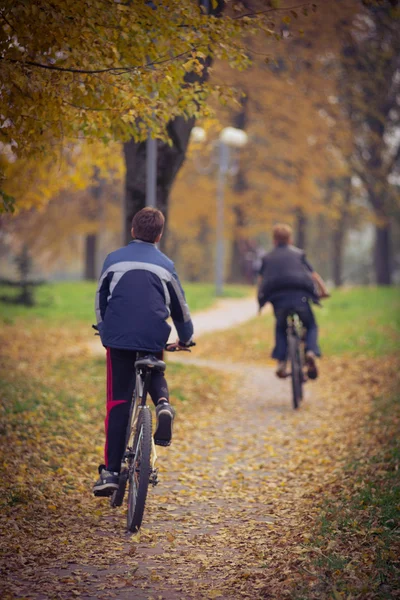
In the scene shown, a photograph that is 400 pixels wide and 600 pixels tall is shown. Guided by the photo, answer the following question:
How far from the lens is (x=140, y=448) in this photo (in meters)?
4.77

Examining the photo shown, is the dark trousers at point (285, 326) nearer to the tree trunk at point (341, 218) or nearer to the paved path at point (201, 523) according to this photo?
the paved path at point (201, 523)

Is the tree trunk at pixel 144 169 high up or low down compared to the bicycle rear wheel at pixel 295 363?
up

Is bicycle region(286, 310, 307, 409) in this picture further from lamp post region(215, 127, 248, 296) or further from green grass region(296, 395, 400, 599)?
lamp post region(215, 127, 248, 296)

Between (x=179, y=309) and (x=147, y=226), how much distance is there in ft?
1.96

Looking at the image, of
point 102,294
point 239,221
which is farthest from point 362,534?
point 239,221

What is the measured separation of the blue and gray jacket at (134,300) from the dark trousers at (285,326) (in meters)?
4.22

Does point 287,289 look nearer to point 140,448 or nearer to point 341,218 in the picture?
point 140,448

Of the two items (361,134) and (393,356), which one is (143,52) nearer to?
(393,356)

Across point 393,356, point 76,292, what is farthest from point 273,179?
point 393,356

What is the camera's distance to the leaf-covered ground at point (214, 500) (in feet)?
13.6

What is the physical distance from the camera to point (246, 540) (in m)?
4.95

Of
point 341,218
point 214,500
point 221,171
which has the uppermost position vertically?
point 221,171

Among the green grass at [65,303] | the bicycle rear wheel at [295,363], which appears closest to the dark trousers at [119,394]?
the bicycle rear wheel at [295,363]

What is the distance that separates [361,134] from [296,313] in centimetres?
1939
